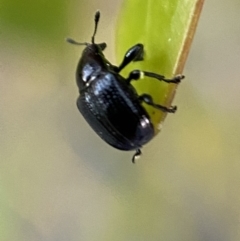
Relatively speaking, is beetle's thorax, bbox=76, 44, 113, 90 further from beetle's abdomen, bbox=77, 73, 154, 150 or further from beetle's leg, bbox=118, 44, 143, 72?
beetle's leg, bbox=118, 44, 143, 72

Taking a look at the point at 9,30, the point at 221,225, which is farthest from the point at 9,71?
the point at 221,225

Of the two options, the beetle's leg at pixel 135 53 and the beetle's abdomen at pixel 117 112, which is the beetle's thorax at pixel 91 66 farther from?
the beetle's leg at pixel 135 53

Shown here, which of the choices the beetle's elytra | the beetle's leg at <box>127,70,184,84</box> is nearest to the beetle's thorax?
the beetle's elytra

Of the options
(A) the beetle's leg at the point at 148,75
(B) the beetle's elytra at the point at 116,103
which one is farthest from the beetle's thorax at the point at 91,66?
(A) the beetle's leg at the point at 148,75

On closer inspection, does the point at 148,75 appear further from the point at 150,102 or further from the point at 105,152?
the point at 105,152

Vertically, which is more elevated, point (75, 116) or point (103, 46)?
point (103, 46)

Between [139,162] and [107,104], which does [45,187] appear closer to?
[139,162]
